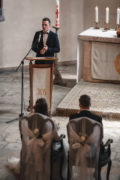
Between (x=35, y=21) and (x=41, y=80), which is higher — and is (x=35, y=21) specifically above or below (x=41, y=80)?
above

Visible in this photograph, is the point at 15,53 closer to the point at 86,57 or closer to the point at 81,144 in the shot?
the point at 86,57

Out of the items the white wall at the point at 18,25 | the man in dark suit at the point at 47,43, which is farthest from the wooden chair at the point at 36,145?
the white wall at the point at 18,25

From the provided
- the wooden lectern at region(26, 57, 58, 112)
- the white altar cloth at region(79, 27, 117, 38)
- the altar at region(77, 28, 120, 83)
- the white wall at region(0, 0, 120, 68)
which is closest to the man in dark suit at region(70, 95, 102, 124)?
the wooden lectern at region(26, 57, 58, 112)

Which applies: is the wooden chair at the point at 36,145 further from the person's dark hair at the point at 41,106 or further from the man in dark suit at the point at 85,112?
the man in dark suit at the point at 85,112

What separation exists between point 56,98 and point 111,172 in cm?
334

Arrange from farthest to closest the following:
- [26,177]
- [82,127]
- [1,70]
→ 1. [1,70]
2. [26,177]
3. [82,127]

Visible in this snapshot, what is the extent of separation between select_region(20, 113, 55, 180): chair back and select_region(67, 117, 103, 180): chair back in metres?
0.24

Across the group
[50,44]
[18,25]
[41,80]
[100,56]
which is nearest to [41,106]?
[41,80]

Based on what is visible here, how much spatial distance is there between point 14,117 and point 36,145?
279 centimetres

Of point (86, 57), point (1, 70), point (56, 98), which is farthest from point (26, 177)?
point (1, 70)

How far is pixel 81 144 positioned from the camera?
4.70 metres

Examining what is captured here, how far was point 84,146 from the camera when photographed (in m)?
4.70

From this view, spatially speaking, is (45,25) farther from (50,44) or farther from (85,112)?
(85,112)

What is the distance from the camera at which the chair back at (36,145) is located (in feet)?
15.6
